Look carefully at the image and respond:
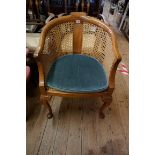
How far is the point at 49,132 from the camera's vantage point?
144 cm

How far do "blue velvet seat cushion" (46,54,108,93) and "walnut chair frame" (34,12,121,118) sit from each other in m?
0.04

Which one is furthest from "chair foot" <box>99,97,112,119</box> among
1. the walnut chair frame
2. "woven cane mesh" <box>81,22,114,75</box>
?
"woven cane mesh" <box>81,22,114,75</box>

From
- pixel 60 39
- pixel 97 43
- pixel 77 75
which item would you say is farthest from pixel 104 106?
pixel 60 39

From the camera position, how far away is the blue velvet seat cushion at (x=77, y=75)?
127cm

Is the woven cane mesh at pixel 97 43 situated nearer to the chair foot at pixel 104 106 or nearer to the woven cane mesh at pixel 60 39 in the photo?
the woven cane mesh at pixel 60 39

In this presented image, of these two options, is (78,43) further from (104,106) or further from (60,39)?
(104,106)

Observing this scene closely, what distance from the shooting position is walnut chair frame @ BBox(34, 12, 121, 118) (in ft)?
4.32

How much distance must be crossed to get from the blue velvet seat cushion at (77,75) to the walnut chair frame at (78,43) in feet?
0.13

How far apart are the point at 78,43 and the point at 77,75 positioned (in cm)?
36

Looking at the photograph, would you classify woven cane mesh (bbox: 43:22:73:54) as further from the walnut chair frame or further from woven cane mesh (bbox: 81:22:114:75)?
woven cane mesh (bbox: 81:22:114:75)

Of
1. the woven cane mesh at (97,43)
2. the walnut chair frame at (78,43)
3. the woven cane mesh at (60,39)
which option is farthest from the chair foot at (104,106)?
the woven cane mesh at (60,39)

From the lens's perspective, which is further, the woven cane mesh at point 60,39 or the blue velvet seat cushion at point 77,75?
the woven cane mesh at point 60,39
